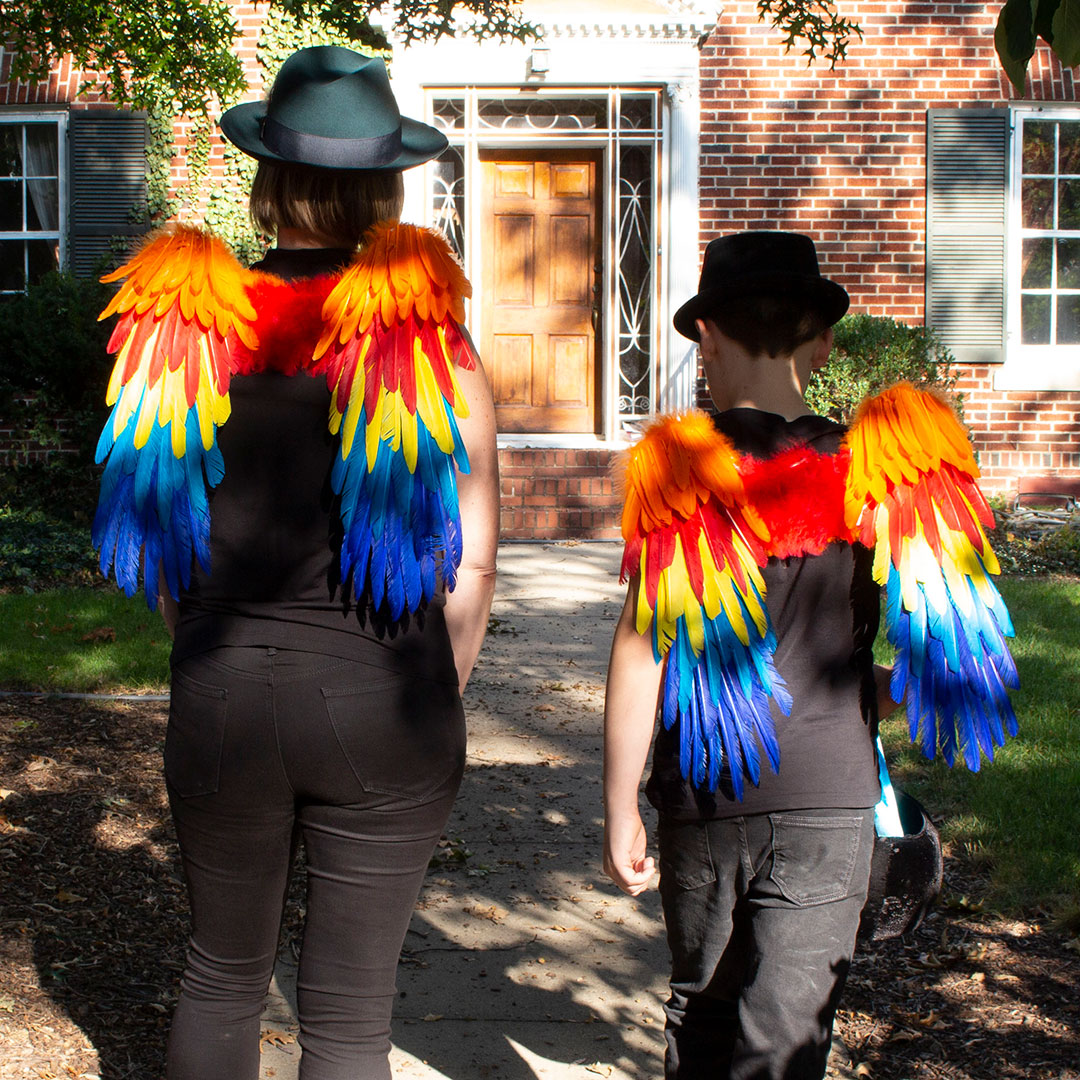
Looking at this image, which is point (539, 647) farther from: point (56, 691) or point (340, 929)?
point (340, 929)

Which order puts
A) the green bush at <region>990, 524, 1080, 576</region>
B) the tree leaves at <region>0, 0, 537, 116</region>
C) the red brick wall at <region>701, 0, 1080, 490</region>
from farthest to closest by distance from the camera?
the red brick wall at <region>701, 0, 1080, 490</region> → the green bush at <region>990, 524, 1080, 576</region> → the tree leaves at <region>0, 0, 537, 116</region>

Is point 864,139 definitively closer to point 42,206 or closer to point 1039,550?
point 1039,550

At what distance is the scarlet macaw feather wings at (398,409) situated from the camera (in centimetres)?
176

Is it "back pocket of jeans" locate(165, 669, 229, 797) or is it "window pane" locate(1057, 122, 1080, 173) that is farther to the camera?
"window pane" locate(1057, 122, 1080, 173)

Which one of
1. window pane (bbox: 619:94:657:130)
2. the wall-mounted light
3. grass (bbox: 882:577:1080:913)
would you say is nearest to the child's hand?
grass (bbox: 882:577:1080:913)

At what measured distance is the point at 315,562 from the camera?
1758mm

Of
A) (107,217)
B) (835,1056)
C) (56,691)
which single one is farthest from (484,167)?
(835,1056)

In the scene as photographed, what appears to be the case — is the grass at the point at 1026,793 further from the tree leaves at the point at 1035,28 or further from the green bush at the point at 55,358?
the green bush at the point at 55,358

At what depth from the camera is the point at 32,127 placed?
1027 centimetres

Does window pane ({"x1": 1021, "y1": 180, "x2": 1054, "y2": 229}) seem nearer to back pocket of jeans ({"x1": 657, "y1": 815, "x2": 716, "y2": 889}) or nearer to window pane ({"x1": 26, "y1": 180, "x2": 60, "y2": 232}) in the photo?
window pane ({"x1": 26, "y1": 180, "x2": 60, "y2": 232})

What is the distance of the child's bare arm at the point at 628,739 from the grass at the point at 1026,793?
1.94m

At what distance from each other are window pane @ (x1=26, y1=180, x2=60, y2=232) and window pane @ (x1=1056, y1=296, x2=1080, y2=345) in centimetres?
845

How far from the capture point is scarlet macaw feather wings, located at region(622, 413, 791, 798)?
1927mm

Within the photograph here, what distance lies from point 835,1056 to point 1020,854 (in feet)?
4.06
